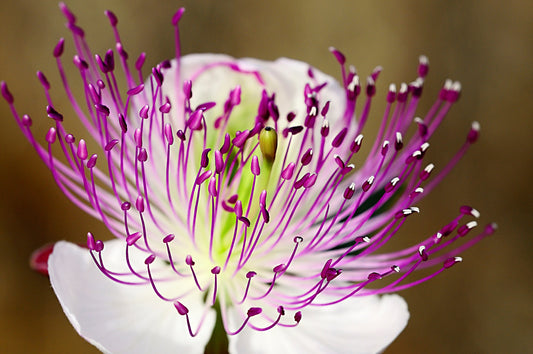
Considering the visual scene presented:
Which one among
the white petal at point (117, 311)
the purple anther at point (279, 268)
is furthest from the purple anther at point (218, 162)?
the white petal at point (117, 311)

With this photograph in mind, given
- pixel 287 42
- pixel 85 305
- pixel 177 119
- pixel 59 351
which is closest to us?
pixel 85 305

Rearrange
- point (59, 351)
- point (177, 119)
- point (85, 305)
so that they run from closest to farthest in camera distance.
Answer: point (85, 305) → point (177, 119) → point (59, 351)

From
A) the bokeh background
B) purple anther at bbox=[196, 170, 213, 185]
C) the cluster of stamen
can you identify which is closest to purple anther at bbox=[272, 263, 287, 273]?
the cluster of stamen

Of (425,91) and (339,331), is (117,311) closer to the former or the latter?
(339,331)

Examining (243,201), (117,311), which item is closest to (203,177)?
(243,201)

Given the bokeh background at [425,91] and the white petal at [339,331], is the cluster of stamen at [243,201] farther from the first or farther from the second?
the bokeh background at [425,91]

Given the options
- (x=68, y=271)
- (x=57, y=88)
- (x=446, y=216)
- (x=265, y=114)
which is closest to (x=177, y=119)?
(x=265, y=114)

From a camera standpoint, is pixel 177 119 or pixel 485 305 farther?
pixel 485 305

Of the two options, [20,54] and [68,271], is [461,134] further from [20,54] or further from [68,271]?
[68,271]
